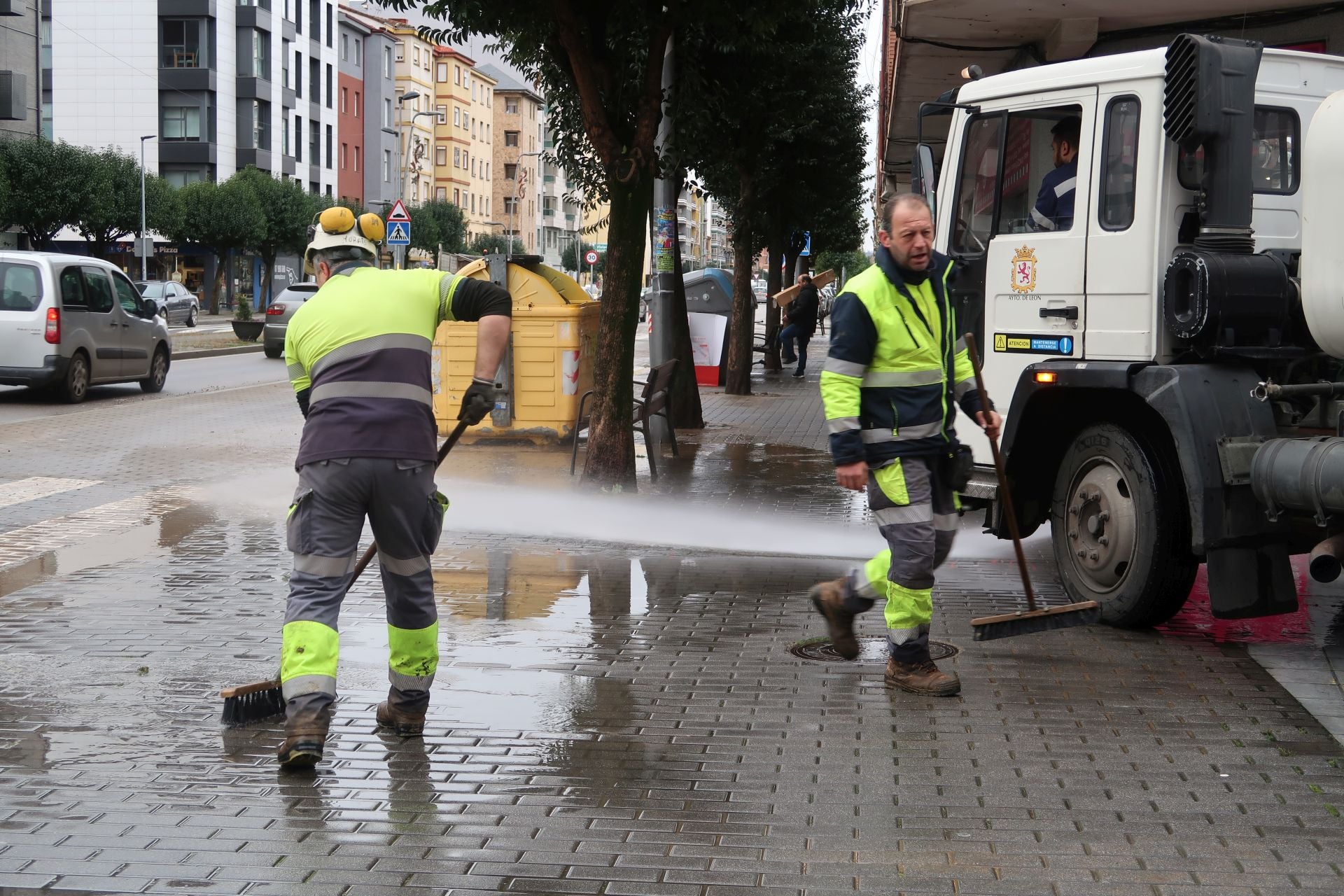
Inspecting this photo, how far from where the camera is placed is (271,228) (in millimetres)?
64688

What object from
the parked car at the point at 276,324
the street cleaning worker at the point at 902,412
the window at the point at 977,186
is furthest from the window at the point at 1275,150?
the parked car at the point at 276,324

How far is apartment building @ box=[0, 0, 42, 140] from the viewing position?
1861 inches

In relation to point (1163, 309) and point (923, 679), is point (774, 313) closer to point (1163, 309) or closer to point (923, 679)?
point (1163, 309)

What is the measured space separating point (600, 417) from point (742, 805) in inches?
300

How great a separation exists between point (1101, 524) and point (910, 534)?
168 centimetres

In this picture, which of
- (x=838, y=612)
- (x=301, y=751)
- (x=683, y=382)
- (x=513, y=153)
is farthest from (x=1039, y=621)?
(x=513, y=153)

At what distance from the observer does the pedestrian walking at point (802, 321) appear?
28.6m

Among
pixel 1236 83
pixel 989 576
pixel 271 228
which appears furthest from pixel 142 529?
pixel 271 228

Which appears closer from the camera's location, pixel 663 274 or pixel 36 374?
pixel 663 274

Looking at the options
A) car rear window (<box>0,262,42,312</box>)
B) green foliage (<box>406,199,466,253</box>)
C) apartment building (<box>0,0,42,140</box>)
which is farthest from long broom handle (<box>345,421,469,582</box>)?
green foliage (<box>406,199,466,253</box>)

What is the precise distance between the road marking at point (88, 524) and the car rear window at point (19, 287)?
8.08 m

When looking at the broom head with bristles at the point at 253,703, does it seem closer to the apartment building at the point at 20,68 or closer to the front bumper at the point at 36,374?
the front bumper at the point at 36,374

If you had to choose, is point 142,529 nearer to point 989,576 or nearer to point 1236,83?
point 989,576

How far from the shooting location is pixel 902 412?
19.0 ft
